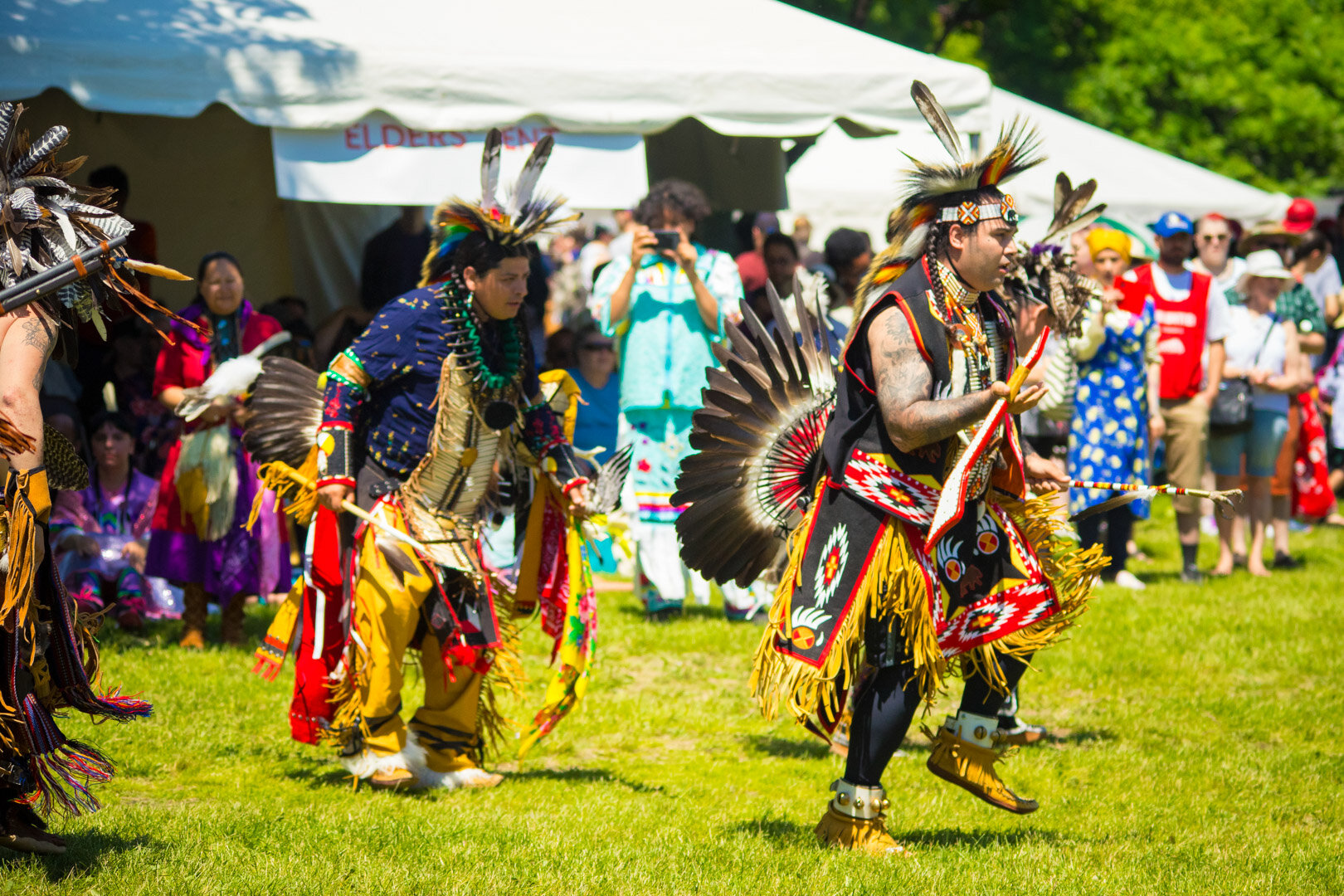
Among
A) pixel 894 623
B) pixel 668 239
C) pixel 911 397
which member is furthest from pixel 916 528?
pixel 668 239

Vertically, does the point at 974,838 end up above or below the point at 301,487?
below

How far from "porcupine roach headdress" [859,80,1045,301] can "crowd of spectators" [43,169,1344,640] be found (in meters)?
1.13

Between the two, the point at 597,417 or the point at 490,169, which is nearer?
the point at 490,169

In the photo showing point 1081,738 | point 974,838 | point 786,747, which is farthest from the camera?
point 1081,738

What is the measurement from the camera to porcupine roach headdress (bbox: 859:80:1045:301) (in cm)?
395

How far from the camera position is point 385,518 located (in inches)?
178

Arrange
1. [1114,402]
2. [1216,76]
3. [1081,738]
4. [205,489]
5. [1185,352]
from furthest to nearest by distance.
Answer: [1216,76], [1185,352], [1114,402], [205,489], [1081,738]

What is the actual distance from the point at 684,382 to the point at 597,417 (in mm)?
1608

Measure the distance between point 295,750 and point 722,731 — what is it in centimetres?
156

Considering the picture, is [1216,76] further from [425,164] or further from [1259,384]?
[425,164]

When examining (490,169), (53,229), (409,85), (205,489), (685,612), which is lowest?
(685,612)

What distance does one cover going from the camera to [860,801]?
3.96 metres

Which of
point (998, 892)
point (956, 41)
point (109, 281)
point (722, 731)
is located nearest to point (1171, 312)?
point (722, 731)

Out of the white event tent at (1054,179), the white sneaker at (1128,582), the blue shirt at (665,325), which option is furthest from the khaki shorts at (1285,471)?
the blue shirt at (665,325)
